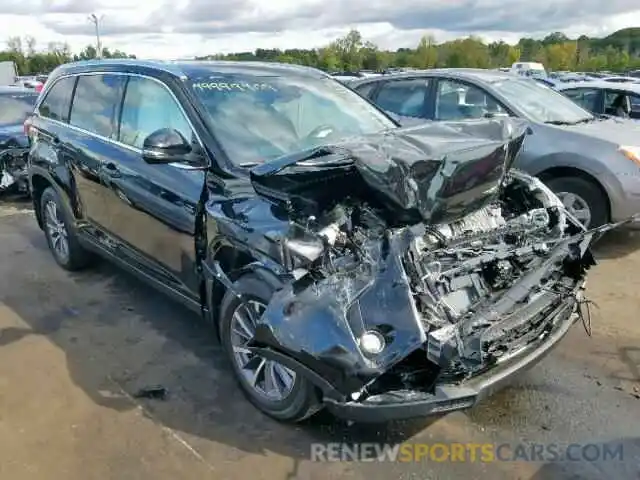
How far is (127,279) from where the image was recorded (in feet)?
18.8

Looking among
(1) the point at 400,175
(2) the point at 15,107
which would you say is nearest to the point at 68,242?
(1) the point at 400,175

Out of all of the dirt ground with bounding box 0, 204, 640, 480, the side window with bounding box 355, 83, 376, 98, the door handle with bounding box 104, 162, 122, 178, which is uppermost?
the side window with bounding box 355, 83, 376, 98

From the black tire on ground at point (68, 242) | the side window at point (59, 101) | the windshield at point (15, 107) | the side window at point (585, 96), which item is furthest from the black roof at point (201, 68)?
the side window at point (585, 96)

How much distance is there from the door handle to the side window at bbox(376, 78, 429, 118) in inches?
155

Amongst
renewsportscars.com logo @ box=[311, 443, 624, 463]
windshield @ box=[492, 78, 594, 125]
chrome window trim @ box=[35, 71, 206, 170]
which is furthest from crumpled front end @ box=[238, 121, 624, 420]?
windshield @ box=[492, 78, 594, 125]

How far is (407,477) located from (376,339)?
74 centimetres

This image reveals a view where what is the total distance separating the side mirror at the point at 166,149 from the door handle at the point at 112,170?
3.18ft

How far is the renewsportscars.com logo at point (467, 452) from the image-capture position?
10.3ft

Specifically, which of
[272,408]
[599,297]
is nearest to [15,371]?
[272,408]

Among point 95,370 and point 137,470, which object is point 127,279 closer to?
point 95,370

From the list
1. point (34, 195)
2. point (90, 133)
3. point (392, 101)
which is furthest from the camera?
point (392, 101)

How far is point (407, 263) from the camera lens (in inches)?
115

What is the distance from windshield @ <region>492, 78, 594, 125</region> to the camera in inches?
271

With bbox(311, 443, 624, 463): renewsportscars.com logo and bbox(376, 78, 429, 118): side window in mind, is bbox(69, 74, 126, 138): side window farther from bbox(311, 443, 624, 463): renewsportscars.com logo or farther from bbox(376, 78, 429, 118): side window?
bbox(376, 78, 429, 118): side window
